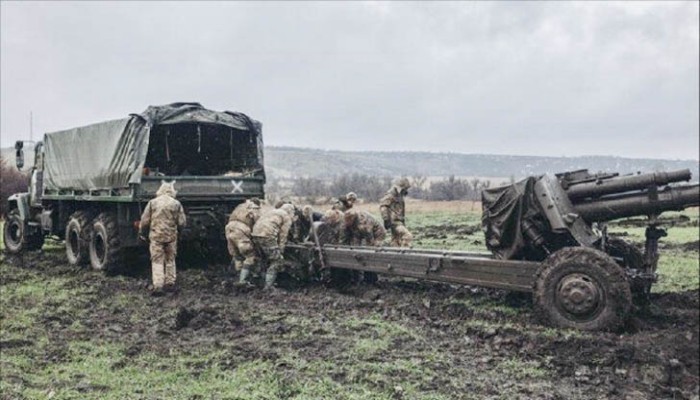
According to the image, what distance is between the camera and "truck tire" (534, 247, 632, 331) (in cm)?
632

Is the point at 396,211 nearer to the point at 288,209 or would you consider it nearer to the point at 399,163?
the point at 288,209

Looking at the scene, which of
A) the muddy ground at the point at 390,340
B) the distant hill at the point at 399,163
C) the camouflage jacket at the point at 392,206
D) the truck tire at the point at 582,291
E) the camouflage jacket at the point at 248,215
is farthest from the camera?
the distant hill at the point at 399,163

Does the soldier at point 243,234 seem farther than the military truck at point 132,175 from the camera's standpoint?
No

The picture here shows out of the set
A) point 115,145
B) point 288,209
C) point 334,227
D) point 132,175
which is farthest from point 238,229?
point 115,145

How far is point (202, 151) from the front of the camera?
12680 mm

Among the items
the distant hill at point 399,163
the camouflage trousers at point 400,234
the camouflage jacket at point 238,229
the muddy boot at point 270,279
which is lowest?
the muddy boot at point 270,279

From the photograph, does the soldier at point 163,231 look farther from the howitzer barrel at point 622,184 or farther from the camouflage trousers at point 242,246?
the howitzer barrel at point 622,184

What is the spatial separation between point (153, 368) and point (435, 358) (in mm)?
2344

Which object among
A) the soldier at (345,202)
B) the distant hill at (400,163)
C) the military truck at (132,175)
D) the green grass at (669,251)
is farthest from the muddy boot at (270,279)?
the distant hill at (400,163)

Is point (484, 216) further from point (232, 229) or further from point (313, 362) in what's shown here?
point (232, 229)

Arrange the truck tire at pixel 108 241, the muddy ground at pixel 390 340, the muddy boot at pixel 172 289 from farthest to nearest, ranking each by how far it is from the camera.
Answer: the truck tire at pixel 108 241 → the muddy boot at pixel 172 289 → the muddy ground at pixel 390 340

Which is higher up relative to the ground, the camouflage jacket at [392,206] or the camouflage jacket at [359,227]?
the camouflage jacket at [392,206]

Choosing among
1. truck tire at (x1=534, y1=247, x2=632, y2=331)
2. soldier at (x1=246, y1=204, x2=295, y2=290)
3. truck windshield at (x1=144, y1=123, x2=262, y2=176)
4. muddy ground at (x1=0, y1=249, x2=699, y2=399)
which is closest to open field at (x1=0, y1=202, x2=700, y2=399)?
muddy ground at (x1=0, y1=249, x2=699, y2=399)

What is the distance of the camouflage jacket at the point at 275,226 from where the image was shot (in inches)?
370
